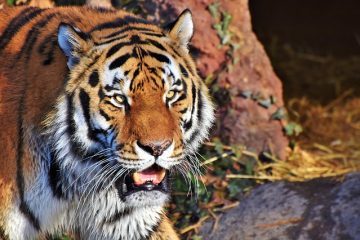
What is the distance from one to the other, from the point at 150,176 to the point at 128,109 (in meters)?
0.29

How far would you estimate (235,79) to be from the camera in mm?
5125

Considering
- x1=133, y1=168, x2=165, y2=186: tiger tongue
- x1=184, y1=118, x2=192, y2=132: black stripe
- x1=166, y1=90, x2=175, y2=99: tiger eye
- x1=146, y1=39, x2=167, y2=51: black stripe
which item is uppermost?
x1=146, y1=39, x2=167, y2=51: black stripe

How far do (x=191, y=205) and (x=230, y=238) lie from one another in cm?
37

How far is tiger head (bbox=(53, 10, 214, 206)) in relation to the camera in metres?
3.28

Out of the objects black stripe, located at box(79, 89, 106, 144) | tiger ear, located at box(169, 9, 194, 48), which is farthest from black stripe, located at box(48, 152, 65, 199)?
tiger ear, located at box(169, 9, 194, 48)

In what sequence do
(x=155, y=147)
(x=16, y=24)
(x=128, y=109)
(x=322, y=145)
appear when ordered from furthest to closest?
(x=322, y=145) → (x=16, y=24) → (x=128, y=109) → (x=155, y=147)

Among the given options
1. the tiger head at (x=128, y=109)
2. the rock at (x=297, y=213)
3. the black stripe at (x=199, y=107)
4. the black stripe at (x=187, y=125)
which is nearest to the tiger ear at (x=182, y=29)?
the tiger head at (x=128, y=109)

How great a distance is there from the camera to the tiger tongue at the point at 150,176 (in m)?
3.41


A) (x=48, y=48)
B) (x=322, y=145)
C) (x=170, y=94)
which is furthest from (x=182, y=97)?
(x=322, y=145)

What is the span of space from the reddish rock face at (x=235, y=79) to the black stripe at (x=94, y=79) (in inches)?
66.1

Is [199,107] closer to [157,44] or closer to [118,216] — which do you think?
[157,44]

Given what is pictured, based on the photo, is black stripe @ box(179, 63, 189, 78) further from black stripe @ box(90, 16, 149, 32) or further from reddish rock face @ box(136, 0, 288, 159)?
reddish rock face @ box(136, 0, 288, 159)

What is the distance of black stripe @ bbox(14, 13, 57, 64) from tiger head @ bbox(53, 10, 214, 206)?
290mm

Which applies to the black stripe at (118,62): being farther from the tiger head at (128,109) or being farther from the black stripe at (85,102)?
the black stripe at (85,102)
